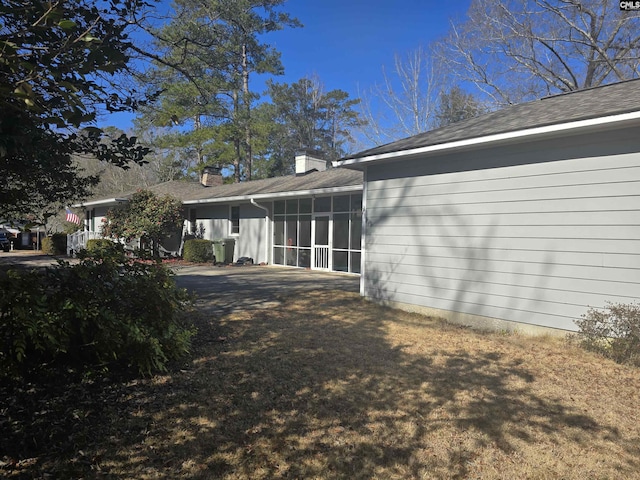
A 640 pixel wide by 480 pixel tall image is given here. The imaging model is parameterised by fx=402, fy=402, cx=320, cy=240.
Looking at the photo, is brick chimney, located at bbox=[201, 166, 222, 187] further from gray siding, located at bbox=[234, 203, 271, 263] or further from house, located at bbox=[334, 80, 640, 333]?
house, located at bbox=[334, 80, 640, 333]

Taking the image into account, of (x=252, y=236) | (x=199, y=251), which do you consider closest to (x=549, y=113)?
(x=252, y=236)

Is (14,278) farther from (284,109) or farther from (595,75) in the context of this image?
(284,109)

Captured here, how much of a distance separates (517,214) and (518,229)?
0.24 m

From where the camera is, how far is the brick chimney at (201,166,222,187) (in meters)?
25.7

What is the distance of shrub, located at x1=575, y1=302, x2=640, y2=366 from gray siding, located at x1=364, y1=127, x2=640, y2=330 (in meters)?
0.19

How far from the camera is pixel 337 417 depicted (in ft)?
11.5

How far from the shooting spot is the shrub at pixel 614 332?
16.2ft

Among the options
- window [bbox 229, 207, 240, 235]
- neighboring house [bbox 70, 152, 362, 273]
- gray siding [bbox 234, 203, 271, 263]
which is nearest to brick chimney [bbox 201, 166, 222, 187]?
neighboring house [bbox 70, 152, 362, 273]

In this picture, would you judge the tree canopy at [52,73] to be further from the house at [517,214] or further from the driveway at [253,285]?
the house at [517,214]

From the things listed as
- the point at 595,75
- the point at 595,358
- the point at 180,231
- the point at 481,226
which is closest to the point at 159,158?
the point at 180,231

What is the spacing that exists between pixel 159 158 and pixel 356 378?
35.7 metres

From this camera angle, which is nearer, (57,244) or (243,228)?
(243,228)

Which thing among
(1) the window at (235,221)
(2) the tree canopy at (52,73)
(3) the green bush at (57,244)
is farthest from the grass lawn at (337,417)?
(3) the green bush at (57,244)

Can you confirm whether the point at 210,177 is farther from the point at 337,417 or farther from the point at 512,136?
the point at 337,417
